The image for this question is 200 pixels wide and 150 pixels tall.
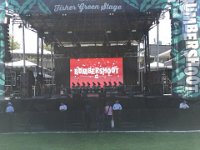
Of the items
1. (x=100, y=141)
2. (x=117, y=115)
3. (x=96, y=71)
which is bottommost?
(x=100, y=141)

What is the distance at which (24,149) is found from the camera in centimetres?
1609

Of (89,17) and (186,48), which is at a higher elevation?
(89,17)

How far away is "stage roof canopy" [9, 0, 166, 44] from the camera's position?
24875 millimetres

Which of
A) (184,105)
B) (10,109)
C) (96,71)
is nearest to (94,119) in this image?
(10,109)

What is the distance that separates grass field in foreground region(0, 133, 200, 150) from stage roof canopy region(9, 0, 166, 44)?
7238 mm

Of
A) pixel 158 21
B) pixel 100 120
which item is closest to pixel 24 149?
pixel 100 120

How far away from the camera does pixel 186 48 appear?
941 inches

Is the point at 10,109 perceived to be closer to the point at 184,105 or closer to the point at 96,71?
the point at 184,105

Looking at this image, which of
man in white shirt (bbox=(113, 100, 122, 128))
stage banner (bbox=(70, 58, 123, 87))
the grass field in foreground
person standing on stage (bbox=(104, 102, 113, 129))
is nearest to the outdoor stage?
man in white shirt (bbox=(113, 100, 122, 128))

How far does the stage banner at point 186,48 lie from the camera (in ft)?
77.7

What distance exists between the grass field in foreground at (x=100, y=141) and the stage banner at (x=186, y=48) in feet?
13.2

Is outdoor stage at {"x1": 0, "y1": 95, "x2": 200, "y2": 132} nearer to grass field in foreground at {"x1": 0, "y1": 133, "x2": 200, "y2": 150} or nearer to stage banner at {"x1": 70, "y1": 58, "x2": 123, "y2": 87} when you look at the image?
grass field in foreground at {"x1": 0, "y1": 133, "x2": 200, "y2": 150}

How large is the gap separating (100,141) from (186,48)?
8.04m

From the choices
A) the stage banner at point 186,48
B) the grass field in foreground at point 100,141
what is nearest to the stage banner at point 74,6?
the stage banner at point 186,48
